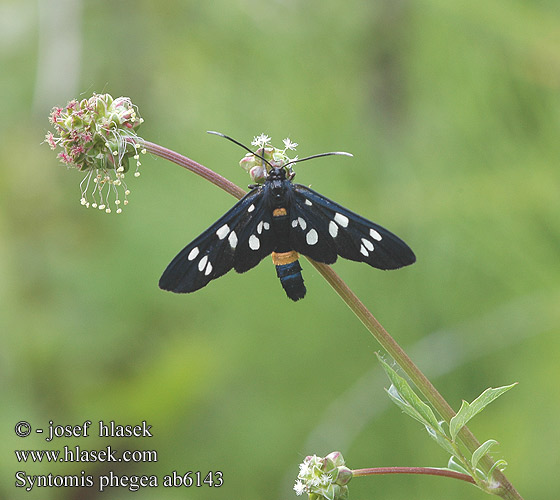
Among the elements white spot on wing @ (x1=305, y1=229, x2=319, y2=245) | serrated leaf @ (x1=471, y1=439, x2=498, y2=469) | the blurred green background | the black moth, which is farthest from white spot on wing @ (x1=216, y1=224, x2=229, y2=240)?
the blurred green background

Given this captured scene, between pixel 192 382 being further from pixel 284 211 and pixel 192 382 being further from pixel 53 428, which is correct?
pixel 284 211

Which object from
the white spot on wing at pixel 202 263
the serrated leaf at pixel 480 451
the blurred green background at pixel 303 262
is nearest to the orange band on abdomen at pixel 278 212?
the white spot on wing at pixel 202 263

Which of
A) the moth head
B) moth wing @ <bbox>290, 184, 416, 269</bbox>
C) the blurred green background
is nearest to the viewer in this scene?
moth wing @ <bbox>290, 184, 416, 269</bbox>

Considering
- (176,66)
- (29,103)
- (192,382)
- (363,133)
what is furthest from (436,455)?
(29,103)

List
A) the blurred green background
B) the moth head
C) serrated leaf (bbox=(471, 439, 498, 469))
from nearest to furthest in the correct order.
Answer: serrated leaf (bbox=(471, 439, 498, 469))
the moth head
the blurred green background

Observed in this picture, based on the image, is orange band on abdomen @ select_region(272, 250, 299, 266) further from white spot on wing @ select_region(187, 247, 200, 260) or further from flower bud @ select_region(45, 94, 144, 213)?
flower bud @ select_region(45, 94, 144, 213)
